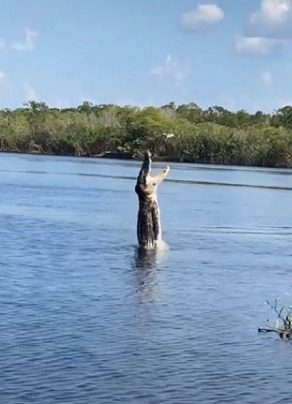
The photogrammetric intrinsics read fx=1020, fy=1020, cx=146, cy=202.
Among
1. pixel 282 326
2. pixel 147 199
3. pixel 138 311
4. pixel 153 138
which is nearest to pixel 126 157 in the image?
pixel 153 138

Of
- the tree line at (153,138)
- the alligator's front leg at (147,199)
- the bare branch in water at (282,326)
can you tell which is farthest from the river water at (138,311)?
the tree line at (153,138)

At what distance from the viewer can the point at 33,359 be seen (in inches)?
752

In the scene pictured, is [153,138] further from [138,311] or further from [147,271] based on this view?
[138,311]

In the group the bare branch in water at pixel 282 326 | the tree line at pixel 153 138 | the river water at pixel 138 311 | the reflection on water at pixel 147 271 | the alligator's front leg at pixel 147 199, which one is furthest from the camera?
the tree line at pixel 153 138

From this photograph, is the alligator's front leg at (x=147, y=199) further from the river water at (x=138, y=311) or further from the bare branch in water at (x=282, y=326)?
the bare branch in water at (x=282, y=326)

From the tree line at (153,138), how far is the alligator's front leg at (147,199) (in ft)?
367

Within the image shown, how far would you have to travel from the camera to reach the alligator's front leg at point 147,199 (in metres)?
33.7

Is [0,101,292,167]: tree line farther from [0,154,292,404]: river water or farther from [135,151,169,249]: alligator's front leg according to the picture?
[135,151,169,249]: alligator's front leg

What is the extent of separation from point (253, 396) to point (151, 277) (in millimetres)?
12859

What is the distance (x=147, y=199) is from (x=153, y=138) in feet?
431

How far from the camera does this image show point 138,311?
80.0ft

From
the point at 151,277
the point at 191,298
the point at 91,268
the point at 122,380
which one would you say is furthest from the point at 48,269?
the point at 122,380

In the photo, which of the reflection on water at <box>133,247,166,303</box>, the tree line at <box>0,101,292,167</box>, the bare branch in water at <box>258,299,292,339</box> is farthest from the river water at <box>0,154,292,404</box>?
the tree line at <box>0,101,292,167</box>

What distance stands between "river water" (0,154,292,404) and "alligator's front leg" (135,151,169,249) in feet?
3.67
